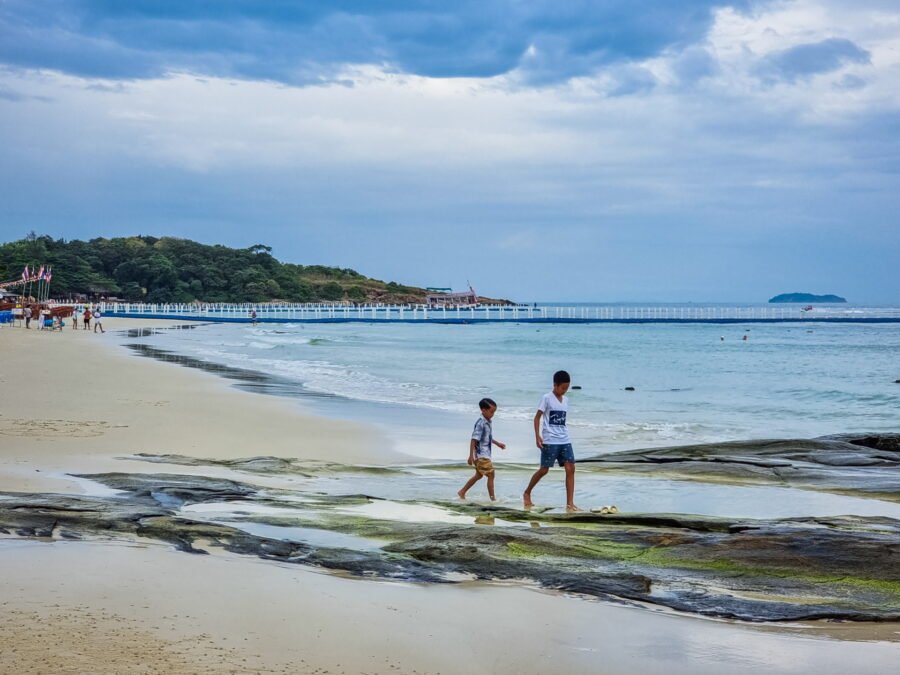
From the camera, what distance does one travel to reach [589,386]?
31938 mm

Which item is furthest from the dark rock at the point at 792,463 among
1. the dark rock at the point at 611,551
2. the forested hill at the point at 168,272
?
the forested hill at the point at 168,272

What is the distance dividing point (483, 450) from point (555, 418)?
3.36ft

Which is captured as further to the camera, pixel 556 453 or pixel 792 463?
pixel 792 463

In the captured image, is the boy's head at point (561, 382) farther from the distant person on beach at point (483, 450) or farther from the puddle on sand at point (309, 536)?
the puddle on sand at point (309, 536)

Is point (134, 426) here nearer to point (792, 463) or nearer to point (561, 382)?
point (561, 382)

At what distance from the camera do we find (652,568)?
710 centimetres

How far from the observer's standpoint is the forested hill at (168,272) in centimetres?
12056

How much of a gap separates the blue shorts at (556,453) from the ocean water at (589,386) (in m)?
4.13

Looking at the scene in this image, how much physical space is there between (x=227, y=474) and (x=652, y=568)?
6128mm

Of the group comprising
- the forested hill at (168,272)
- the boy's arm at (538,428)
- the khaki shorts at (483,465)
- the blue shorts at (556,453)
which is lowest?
the khaki shorts at (483,465)

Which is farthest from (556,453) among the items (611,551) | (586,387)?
(586,387)

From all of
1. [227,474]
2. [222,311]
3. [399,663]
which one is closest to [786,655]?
[399,663]

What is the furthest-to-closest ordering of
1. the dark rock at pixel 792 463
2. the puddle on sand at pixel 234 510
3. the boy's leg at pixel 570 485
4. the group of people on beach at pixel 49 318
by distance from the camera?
the group of people on beach at pixel 49 318 < the dark rock at pixel 792 463 < the boy's leg at pixel 570 485 < the puddle on sand at pixel 234 510

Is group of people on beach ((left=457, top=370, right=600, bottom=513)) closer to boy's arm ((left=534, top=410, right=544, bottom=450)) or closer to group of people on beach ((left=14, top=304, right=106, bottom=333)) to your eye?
boy's arm ((left=534, top=410, right=544, bottom=450))
